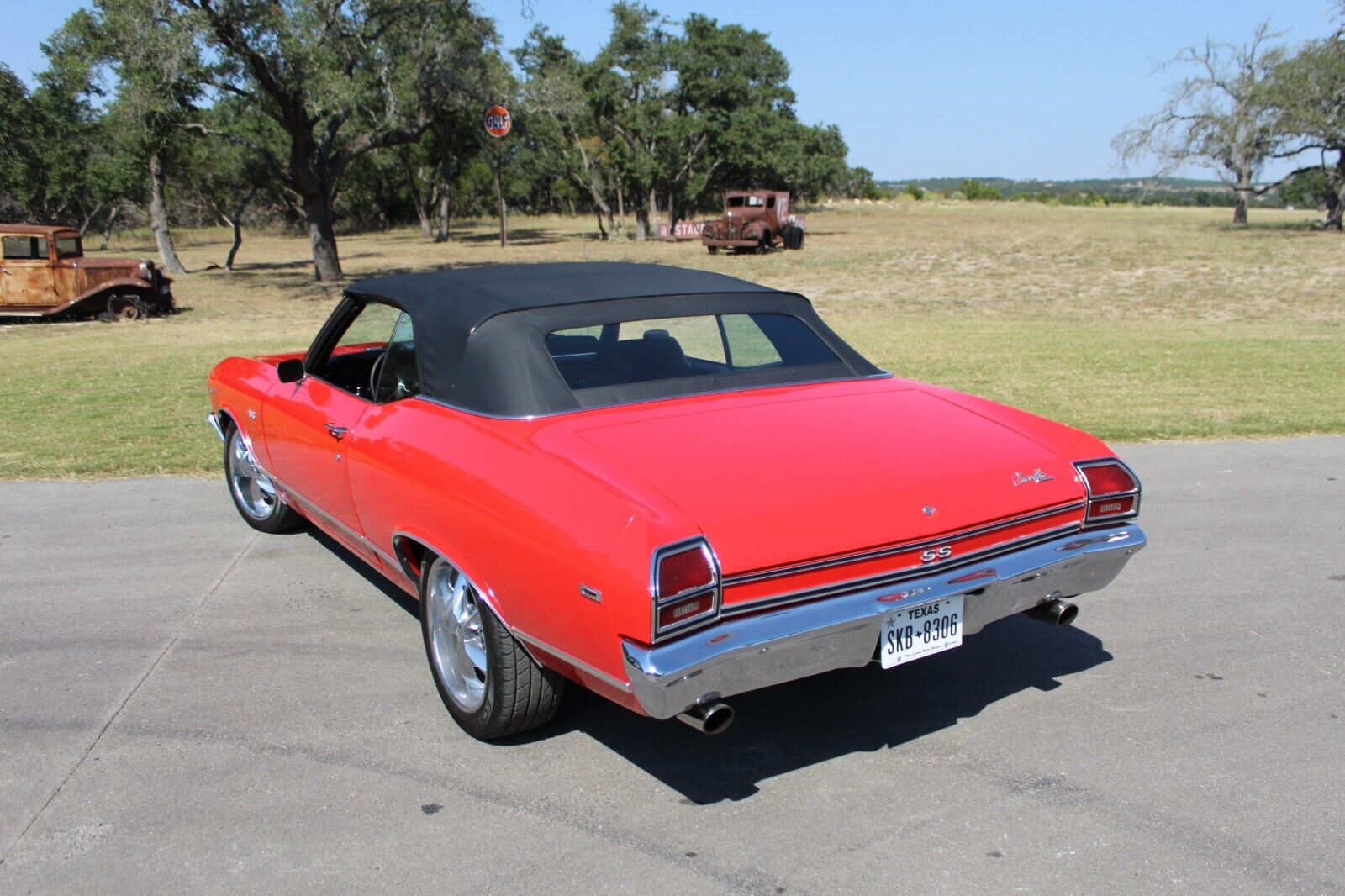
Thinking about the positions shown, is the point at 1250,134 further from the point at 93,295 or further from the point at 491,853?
the point at 491,853

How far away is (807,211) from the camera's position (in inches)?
2768

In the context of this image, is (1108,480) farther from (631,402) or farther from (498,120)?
(498,120)

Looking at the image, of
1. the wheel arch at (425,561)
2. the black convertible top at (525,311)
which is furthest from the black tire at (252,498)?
the wheel arch at (425,561)

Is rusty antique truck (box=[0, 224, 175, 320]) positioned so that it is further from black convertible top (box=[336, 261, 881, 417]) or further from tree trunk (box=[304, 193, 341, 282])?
black convertible top (box=[336, 261, 881, 417])

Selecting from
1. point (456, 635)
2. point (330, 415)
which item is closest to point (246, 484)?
point (330, 415)

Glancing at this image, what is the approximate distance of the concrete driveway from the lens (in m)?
2.97

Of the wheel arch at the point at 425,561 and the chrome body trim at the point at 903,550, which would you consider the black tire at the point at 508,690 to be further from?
the chrome body trim at the point at 903,550

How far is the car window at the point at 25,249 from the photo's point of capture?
18359 mm

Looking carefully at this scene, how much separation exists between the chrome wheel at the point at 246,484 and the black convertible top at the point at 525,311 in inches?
63.7

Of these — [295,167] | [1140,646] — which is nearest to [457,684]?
[1140,646]

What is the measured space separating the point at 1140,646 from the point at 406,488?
2.98 metres

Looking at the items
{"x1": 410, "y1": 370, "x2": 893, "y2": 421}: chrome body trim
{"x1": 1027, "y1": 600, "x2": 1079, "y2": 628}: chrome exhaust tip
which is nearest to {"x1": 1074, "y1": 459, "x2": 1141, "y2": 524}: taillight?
{"x1": 1027, "y1": 600, "x2": 1079, "y2": 628}: chrome exhaust tip

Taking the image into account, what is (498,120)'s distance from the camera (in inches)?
973

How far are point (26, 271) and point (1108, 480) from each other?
19377mm
